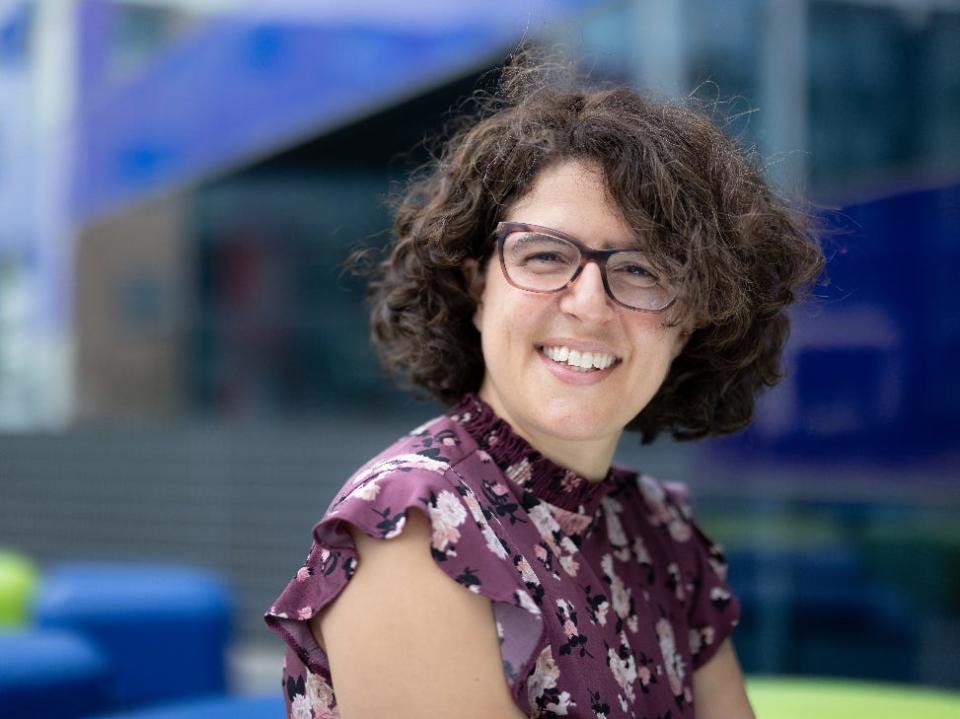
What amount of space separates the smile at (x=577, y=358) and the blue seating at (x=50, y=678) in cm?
163

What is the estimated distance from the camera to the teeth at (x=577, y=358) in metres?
1.38

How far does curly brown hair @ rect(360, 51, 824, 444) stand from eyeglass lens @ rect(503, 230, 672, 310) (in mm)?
27

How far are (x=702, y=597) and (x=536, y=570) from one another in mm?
472

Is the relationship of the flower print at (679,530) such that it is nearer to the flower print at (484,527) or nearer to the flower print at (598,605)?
the flower print at (598,605)

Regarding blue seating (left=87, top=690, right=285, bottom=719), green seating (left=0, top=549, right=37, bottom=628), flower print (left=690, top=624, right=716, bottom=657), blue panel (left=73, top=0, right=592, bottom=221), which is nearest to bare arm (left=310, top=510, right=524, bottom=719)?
flower print (left=690, top=624, right=716, bottom=657)

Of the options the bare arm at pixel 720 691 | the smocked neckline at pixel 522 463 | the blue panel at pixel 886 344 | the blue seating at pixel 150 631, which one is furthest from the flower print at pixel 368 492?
the blue panel at pixel 886 344

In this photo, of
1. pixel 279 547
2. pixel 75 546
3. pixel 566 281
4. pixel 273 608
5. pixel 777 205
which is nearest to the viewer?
pixel 273 608

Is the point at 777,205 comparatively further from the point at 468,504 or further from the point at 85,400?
the point at 85,400

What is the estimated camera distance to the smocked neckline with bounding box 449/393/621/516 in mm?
1420

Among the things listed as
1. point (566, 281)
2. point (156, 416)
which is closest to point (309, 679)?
point (566, 281)

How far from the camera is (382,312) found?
5.90 feet

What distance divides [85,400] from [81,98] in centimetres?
225

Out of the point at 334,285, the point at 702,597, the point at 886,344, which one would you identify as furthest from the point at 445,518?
the point at 334,285

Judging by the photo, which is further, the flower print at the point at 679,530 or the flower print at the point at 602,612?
the flower print at the point at 679,530
